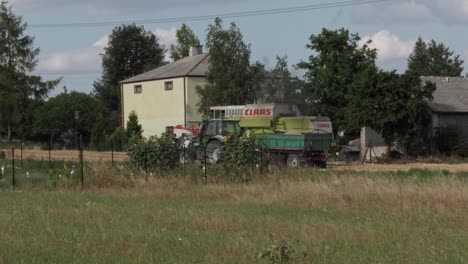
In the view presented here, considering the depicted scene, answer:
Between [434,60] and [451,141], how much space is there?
204 ft

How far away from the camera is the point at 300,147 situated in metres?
34.5

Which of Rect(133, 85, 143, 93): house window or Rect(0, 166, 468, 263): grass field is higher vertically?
Rect(133, 85, 143, 93): house window

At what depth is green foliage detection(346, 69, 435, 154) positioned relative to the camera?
40875 mm

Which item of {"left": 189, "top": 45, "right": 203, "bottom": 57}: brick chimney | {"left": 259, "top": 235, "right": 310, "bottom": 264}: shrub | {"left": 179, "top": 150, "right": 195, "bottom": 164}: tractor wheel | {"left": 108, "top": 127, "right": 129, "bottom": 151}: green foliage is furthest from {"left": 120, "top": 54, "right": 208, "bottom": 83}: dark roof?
{"left": 259, "top": 235, "right": 310, "bottom": 264}: shrub

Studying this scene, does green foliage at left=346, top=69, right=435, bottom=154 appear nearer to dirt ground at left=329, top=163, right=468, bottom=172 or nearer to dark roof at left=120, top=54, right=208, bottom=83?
dirt ground at left=329, top=163, right=468, bottom=172

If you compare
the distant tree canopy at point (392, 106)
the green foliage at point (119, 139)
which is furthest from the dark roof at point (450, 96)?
the green foliage at point (119, 139)

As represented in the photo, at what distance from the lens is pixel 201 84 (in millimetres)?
59312

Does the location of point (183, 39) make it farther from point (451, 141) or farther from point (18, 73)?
point (451, 141)

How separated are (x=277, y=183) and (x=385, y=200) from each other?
14.3ft

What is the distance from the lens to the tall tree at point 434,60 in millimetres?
101000

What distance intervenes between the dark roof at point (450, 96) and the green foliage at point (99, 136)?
2523 centimetres

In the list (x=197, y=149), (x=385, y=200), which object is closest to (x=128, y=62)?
(x=197, y=149)

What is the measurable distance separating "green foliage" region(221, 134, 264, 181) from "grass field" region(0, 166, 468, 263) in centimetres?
74

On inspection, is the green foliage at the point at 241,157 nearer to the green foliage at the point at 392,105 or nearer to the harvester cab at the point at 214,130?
the harvester cab at the point at 214,130
